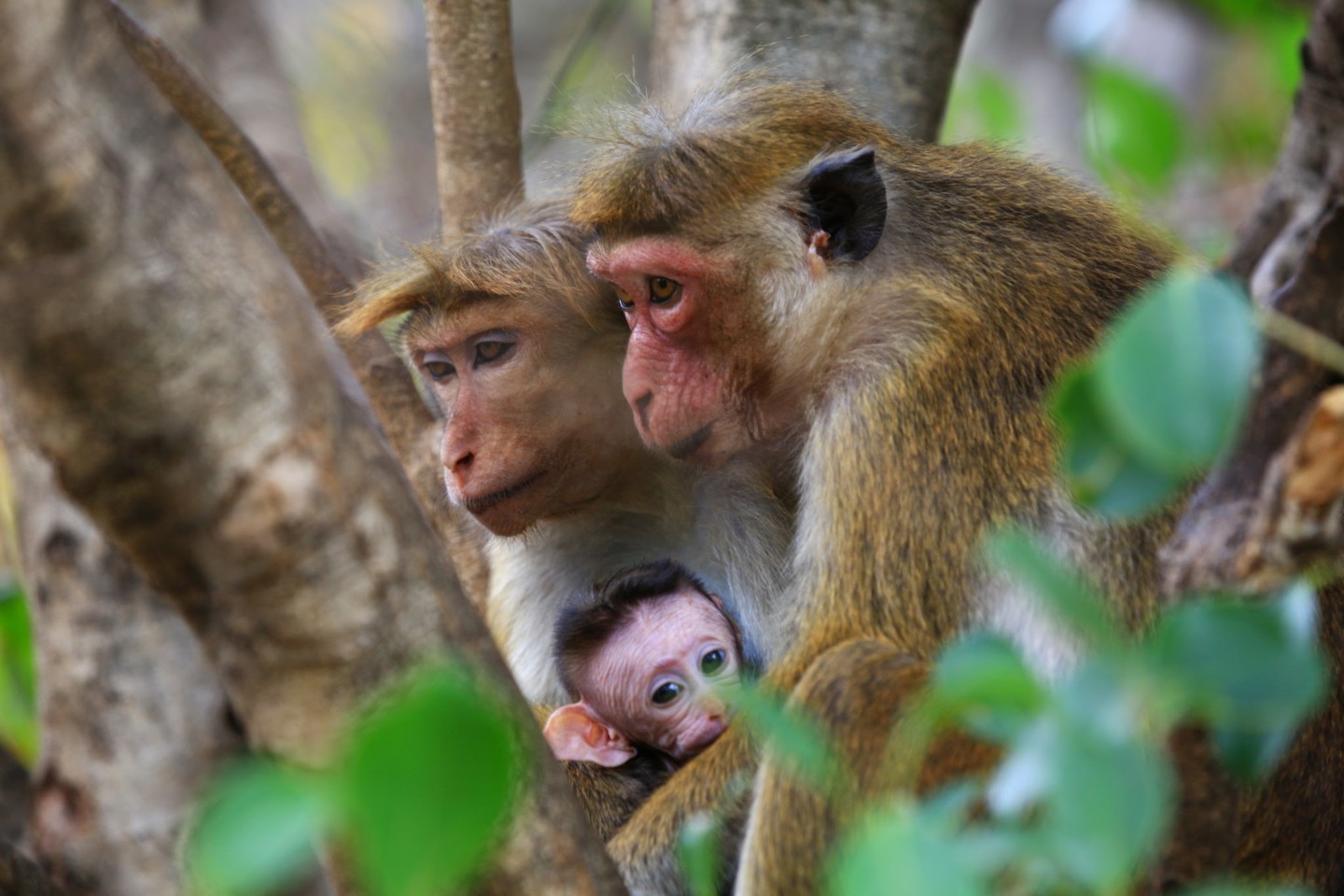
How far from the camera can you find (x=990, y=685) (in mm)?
1453

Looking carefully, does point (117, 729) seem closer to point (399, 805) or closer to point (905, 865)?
point (399, 805)

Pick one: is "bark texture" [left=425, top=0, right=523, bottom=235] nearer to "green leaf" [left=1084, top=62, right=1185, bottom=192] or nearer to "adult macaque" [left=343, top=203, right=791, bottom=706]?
"adult macaque" [left=343, top=203, right=791, bottom=706]

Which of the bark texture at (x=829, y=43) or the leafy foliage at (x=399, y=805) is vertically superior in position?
the leafy foliage at (x=399, y=805)

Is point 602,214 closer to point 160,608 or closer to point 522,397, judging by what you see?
point 522,397

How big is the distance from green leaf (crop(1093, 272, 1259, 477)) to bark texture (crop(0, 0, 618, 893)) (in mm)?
1052

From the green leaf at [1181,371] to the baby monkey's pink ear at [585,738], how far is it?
9.79 ft

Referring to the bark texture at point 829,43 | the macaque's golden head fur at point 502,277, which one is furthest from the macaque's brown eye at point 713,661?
the bark texture at point 829,43

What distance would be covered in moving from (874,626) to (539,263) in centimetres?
161

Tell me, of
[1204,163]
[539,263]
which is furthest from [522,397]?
[1204,163]

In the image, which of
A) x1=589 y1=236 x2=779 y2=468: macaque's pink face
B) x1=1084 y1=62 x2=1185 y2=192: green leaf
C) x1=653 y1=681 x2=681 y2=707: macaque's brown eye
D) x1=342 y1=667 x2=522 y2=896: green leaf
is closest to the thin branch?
x1=342 y1=667 x2=522 y2=896: green leaf

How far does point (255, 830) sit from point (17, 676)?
346cm

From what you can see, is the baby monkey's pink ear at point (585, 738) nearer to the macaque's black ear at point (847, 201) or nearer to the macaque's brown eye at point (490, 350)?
the macaque's brown eye at point (490, 350)

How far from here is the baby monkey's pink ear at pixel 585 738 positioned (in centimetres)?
437

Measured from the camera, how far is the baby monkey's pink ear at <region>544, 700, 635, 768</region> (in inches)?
172
